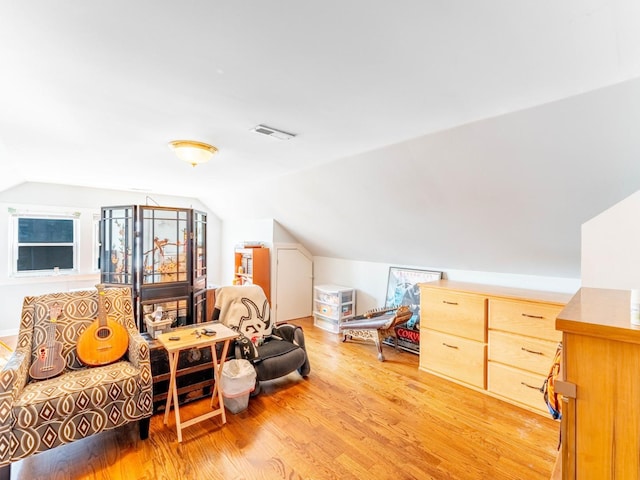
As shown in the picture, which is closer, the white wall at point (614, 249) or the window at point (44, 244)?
the white wall at point (614, 249)

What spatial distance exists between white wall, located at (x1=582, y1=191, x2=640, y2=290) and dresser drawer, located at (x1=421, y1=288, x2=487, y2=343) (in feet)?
4.94

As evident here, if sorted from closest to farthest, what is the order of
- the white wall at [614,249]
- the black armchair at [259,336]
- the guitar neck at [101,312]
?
the white wall at [614,249]
the guitar neck at [101,312]
the black armchair at [259,336]

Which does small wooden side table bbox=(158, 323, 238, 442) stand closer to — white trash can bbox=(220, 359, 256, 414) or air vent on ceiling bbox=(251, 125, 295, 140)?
white trash can bbox=(220, 359, 256, 414)

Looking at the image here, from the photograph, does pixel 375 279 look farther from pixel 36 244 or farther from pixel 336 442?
pixel 36 244

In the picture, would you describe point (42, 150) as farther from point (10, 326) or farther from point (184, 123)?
point (10, 326)

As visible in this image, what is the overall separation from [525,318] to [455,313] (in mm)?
649

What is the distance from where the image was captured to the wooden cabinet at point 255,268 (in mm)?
5168

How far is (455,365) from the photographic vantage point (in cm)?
337

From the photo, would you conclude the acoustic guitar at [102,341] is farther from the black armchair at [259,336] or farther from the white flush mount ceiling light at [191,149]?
the white flush mount ceiling light at [191,149]

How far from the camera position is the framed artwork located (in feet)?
13.9

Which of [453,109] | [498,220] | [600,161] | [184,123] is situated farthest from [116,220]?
[600,161]

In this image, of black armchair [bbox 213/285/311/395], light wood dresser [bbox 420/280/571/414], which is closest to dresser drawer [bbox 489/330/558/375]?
light wood dresser [bbox 420/280/571/414]

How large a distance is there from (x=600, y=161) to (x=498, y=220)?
3.16 ft

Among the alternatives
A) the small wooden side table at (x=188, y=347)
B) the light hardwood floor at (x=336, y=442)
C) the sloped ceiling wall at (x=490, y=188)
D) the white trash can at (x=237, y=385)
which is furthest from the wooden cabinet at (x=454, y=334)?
the small wooden side table at (x=188, y=347)
